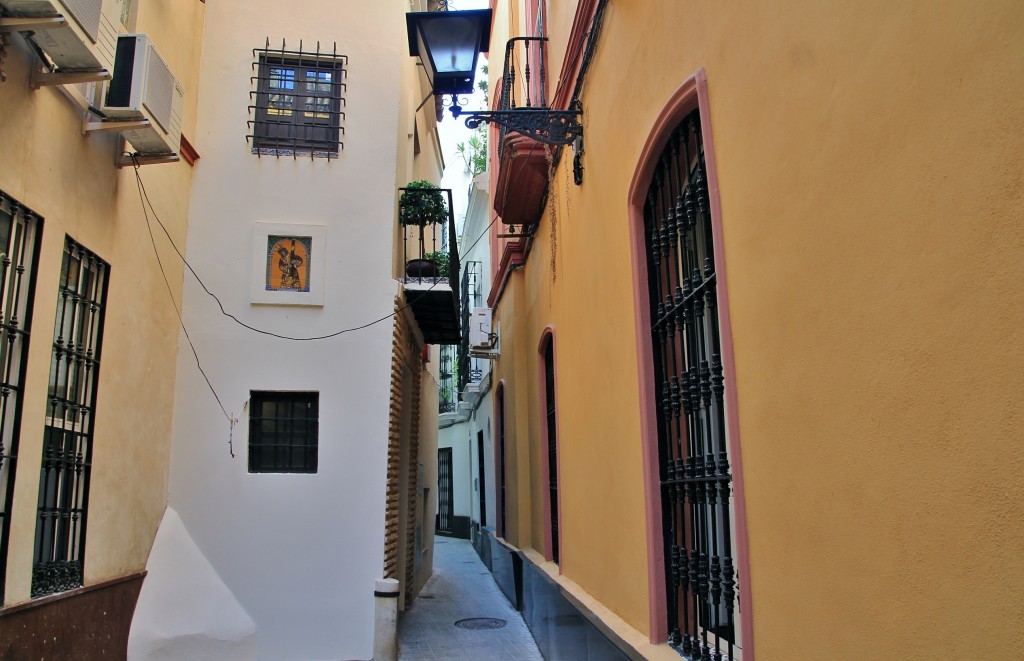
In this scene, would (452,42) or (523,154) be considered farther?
(523,154)

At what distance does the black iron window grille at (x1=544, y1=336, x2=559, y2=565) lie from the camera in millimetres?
7996

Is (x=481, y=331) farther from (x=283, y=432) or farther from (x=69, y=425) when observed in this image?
(x=69, y=425)

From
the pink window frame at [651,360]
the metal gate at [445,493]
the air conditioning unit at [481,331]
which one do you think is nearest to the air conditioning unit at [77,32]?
the pink window frame at [651,360]

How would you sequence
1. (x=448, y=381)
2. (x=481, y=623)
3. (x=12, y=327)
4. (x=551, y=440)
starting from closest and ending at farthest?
(x=12, y=327), (x=551, y=440), (x=481, y=623), (x=448, y=381)

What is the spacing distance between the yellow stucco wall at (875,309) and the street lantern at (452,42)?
2303 mm

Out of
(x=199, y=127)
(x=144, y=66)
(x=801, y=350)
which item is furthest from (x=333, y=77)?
(x=801, y=350)

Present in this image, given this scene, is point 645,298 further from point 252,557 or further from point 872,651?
point 252,557

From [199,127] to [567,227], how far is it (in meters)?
3.97

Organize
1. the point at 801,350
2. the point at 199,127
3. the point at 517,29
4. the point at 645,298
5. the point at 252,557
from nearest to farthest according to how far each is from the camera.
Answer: the point at 801,350, the point at 645,298, the point at 252,557, the point at 199,127, the point at 517,29

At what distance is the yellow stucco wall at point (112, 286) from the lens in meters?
4.55

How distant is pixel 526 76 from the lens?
8094 mm

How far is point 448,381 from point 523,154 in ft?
56.4

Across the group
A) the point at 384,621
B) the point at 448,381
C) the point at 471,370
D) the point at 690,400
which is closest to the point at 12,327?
the point at 690,400

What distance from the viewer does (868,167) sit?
1904mm
